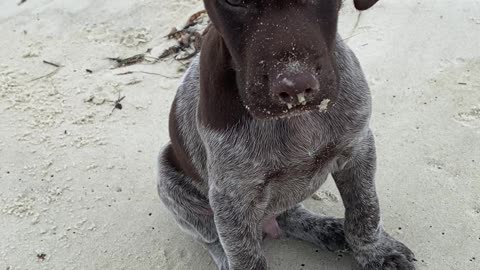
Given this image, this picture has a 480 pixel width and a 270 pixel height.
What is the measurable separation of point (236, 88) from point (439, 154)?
2226 millimetres

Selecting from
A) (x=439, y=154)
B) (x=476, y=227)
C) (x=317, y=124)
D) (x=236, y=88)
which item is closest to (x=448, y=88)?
(x=439, y=154)

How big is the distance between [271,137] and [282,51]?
920 mm

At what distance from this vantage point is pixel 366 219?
419cm

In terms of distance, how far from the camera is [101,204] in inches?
206

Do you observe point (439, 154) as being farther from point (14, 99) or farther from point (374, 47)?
point (14, 99)

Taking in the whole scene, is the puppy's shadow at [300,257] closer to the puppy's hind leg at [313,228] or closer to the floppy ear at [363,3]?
the puppy's hind leg at [313,228]

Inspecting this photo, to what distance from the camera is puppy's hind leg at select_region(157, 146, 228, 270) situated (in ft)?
14.6

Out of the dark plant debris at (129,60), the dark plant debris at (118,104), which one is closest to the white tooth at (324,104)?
the dark plant debris at (118,104)

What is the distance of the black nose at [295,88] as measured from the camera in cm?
272

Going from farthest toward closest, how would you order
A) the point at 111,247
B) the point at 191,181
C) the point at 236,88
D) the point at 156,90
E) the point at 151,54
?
the point at 151,54
the point at 156,90
the point at 111,247
the point at 191,181
the point at 236,88

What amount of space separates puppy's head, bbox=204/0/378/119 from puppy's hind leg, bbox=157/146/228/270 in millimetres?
1515

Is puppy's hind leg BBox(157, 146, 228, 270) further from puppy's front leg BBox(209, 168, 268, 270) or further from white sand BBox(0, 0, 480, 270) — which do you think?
puppy's front leg BBox(209, 168, 268, 270)

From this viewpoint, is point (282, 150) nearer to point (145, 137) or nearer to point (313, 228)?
point (313, 228)

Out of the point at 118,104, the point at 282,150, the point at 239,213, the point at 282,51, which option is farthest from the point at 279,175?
the point at 118,104
